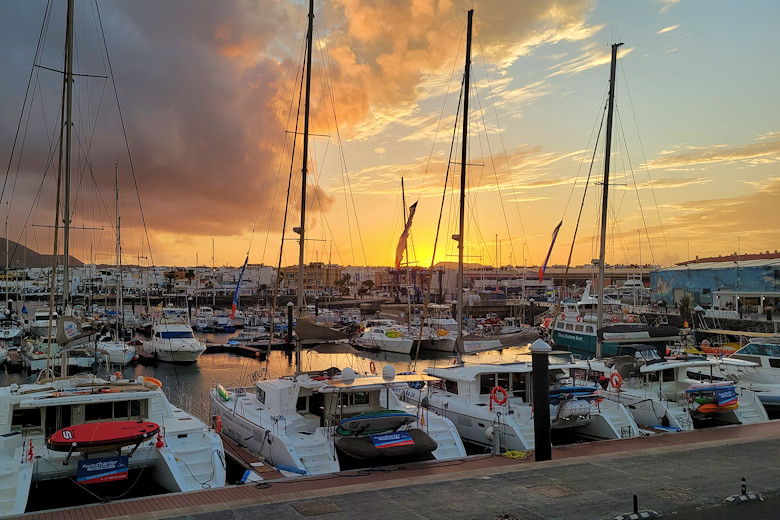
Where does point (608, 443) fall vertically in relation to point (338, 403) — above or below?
below

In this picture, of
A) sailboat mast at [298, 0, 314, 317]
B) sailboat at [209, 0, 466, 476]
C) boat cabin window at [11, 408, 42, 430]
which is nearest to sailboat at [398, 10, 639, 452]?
sailboat at [209, 0, 466, 476]

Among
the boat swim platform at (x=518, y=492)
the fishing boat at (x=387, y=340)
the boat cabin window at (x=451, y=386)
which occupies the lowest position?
the fishing boat at (x=387, y=340)

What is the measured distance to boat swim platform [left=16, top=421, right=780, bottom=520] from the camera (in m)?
9.03

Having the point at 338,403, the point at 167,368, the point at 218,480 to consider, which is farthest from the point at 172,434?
the point at 167,368

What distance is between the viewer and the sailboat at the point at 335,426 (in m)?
13.5

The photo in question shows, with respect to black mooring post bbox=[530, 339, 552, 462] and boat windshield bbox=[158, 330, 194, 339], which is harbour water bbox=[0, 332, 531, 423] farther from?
black mooring post bbox=[530, 339, 552, 462]

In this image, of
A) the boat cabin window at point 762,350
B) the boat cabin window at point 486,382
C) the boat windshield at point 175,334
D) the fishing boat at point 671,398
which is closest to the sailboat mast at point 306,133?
the boat cabin window at point 486,382

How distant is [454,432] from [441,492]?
16.9 feet

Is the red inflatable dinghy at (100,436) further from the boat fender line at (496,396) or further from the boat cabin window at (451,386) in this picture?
the boat cabin window at (451,386)

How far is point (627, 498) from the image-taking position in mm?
9656

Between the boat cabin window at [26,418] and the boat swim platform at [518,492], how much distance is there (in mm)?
4268

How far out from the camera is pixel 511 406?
17.0 m

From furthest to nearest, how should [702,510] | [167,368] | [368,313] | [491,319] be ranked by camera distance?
[368,313] → [491,319] → [167,368] → [702,510]

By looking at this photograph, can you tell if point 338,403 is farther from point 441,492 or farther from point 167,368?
point 167,368
